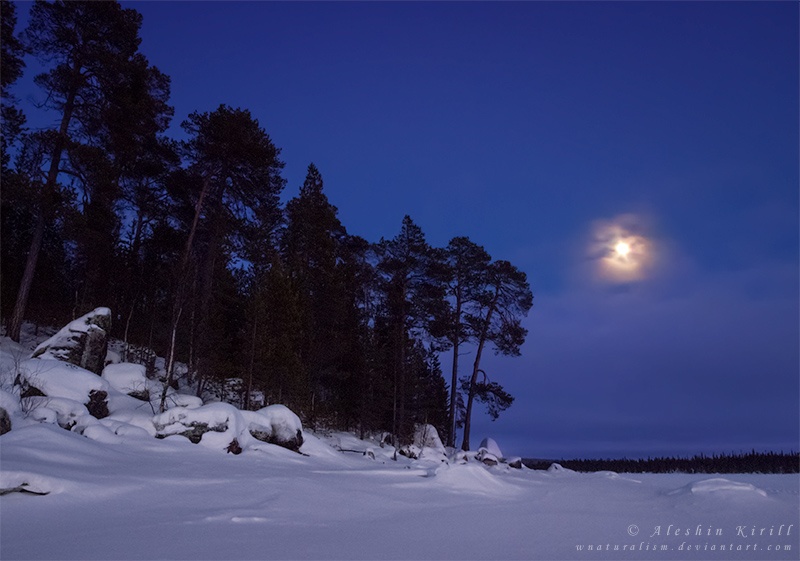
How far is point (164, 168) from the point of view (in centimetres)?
2547

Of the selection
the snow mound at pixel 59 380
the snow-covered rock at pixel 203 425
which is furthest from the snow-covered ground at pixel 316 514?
the snow mound at pixel 59 380

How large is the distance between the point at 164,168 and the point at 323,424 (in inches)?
580

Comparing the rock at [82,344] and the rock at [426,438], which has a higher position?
the rock at [82,344]

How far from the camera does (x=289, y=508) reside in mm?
6801

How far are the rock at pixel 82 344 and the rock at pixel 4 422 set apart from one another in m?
7.52

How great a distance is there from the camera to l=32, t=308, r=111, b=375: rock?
15.6 metres

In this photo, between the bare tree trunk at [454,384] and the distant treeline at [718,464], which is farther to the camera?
the bare tree trunk at [454,384]

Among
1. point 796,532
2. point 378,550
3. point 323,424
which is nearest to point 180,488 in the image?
point 378,550

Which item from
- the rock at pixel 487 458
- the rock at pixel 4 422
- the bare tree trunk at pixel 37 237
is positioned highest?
the bare tree trunk at pixel 37 237

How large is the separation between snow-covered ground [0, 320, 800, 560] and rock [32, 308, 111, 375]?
11.9ft

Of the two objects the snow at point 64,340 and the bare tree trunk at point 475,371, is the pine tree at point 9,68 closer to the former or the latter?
the snow at point 64,340

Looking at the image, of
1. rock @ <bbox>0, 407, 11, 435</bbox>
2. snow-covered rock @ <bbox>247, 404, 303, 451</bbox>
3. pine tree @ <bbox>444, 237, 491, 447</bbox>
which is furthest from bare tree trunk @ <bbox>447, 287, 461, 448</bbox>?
rock @ <bbox>0, 407, 11, 435</bbox>

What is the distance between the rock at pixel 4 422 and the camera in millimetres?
8398

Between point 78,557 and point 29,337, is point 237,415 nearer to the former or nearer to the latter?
point 78,557
